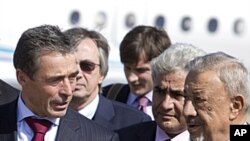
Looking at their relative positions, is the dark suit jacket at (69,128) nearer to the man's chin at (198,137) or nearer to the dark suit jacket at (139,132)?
the dark suit jacket at (139,132)

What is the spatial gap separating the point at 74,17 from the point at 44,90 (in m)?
13.7

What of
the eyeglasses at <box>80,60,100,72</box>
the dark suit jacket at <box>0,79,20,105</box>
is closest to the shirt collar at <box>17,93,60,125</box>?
the dark suit jacket at <box>0,79,20,105</box>

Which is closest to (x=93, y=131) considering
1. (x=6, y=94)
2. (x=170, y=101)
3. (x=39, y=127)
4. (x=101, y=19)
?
(x=39, y=127)

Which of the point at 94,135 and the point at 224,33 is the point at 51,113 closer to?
the point at 94,135

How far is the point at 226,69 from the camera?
530 centimetres

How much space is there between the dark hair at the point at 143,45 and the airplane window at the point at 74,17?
35.2 ft

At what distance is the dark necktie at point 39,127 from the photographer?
5.84 meters

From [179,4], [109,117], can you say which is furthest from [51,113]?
[179,4]

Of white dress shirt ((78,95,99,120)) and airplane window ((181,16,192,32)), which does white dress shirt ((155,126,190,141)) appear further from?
airplane window ((181,16,192,32))

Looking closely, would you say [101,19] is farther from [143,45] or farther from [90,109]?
[90,109]

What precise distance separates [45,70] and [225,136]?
1.21m

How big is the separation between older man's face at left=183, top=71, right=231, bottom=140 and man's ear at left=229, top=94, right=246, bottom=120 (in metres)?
0.02

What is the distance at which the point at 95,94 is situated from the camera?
24.3ft

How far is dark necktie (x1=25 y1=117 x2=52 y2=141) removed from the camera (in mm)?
5836
